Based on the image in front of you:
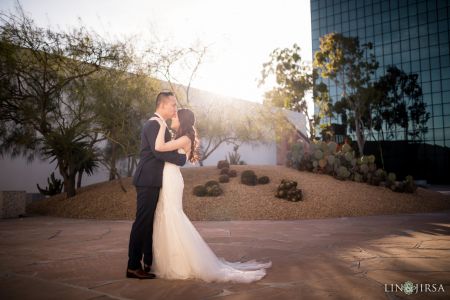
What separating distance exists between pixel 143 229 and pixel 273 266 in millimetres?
1473

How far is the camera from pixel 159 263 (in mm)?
3502

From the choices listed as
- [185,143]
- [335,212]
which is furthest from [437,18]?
[185,143]

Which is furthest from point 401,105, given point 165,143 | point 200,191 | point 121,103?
point 165,143

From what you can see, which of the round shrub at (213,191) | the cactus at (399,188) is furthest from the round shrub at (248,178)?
the cactus at (399,188)

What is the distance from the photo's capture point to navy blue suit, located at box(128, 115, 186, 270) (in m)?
3.40

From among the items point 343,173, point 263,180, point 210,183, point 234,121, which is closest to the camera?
point 210,183

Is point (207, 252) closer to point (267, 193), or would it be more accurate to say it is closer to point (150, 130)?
point (150, 130)

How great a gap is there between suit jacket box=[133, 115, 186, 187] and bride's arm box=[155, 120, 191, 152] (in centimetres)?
3

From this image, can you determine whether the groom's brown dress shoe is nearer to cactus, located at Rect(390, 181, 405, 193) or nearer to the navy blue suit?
the navy blue suit

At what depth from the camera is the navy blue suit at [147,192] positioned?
3.40 metres

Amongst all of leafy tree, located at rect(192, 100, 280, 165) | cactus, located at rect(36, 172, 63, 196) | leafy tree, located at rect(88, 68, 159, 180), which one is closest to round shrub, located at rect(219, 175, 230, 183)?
→ leafy tree, located at rect(192, 100, 280, 165)

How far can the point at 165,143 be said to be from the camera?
347 centimetres

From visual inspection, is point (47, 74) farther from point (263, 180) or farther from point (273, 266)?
point (273, 266)

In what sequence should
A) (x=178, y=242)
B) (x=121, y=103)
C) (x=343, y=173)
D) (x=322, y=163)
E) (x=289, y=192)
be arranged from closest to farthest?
(x=178, y=242), (x=289, y=192), (x=121, y=103), (x=343, y=173), (x=322, y=163)
